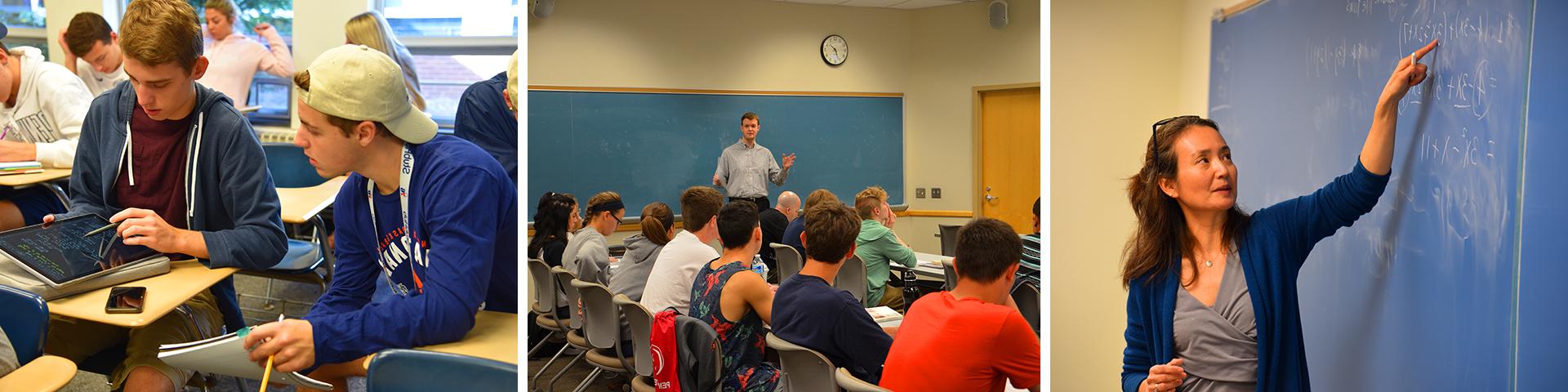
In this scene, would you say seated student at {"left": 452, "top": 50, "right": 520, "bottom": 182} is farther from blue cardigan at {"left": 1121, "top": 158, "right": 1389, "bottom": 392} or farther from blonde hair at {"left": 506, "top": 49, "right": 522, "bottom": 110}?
blue cardigan at {"left": 1121, "top": 158, "right": 1389, "bottom": 392}

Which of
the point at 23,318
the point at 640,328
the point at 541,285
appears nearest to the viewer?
the point at 23,318

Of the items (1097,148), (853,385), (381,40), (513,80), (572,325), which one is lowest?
(572,325)

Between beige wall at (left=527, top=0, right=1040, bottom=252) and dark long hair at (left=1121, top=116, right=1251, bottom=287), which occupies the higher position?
beige wall at (left=527, top=0, right=1040, bottom=252)

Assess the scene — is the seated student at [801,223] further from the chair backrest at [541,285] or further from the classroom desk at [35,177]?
the classroom desk at [35,177]

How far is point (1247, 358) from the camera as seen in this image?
1600mm

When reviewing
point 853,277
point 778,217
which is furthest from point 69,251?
point 853,277

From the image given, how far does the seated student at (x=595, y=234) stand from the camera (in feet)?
7.19

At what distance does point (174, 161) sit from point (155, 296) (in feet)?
1.10

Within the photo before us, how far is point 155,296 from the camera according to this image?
6.18 feet

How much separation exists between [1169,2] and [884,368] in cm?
103

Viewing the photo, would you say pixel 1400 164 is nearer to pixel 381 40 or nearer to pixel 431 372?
pixel 431 372

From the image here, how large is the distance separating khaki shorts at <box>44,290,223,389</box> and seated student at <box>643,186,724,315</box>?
1135 millimetres

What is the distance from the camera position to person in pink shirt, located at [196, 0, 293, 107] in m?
2.20

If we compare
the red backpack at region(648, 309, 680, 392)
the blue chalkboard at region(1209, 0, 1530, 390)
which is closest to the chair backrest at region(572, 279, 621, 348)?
the red backpack at region(648, 309, 680, 392)
